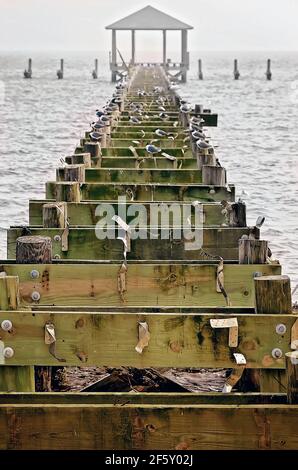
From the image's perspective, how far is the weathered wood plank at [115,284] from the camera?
693 cm

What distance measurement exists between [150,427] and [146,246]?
354 centimetres

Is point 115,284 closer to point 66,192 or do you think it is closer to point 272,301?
point 272,301

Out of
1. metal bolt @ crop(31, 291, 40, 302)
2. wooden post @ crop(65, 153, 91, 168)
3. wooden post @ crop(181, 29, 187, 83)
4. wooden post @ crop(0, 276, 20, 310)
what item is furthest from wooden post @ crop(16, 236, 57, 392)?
wooden post @ crop(181, 29, 187, 83)

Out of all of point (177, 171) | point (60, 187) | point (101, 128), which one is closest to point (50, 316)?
point (60, 187)

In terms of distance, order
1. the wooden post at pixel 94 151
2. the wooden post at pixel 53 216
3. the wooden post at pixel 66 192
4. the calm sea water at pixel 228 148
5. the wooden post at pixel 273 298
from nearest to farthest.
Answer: the wooden post at pixel 273 298 < the wooden post at pixel 53 216 < the wooden post at pixel 66 192 < the wooden post at pixel 94 151 < the calm sea water at pixel 228 148

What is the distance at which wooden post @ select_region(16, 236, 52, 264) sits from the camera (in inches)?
275

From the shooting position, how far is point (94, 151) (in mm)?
13383

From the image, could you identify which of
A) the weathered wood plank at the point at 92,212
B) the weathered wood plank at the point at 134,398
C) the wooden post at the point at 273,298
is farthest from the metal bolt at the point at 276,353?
the weathered wood plank at the point at 92,212

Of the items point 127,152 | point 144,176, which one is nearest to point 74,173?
point 144,176

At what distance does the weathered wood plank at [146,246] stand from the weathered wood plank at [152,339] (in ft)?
8.57

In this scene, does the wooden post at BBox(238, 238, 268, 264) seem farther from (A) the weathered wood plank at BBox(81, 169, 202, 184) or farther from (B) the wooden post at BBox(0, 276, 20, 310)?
(A) the weathered wood plank at BBox(81, 169, 202, 184)

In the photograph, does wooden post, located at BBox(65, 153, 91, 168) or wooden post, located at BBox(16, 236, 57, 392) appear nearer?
wooden post, located at BBox(16, 236, 57, 392)

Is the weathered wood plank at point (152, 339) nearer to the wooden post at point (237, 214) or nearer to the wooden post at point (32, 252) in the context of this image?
the wooden post at point (32, 252)

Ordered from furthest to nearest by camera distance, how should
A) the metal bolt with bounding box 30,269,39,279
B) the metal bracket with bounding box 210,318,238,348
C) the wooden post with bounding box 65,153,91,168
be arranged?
1. the wooden post with bounding box 65,153,91,168
2. the metal bolt with bounding box 30,269,39,279
3. the metal bracket with bounding box 210,318,238,348
